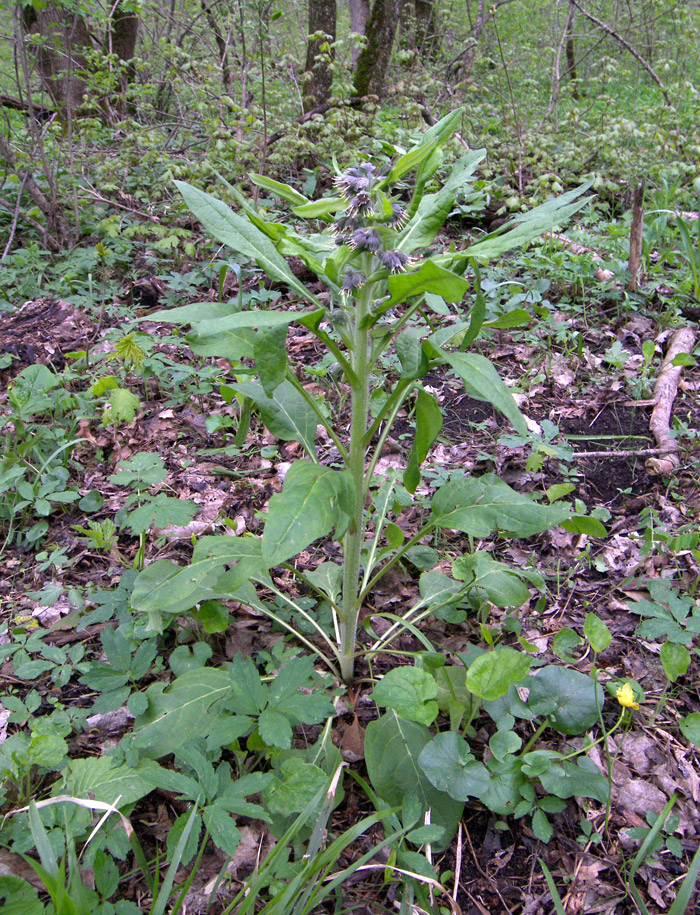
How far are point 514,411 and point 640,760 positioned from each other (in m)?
1.26

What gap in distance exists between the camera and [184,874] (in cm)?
147

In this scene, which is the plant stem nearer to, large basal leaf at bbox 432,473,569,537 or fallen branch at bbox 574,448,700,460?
large basal leaf at bbox 432,473,569,537

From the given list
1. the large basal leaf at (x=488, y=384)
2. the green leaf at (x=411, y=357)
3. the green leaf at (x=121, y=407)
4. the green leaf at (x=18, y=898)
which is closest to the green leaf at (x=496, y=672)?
the large basal leaf at (x=488, y=384)

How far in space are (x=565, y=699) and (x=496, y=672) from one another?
0.97ft

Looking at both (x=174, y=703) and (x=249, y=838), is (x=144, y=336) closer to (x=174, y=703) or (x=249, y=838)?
(x=174, y=703)

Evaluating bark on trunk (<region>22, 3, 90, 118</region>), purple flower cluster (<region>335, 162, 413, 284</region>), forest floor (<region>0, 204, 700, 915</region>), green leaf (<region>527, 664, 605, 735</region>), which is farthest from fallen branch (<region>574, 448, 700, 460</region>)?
bark on trunk (<region>22, 3, 90, 118</region>)

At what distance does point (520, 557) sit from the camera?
239 centimetres

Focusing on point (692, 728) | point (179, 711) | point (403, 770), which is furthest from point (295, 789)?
point (692, 728)

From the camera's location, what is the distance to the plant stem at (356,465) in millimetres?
1567

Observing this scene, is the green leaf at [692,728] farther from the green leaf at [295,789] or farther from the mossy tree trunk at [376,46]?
the mossy tree trunk at [376,46]

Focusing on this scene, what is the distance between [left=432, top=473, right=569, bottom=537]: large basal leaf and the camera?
1.65 m

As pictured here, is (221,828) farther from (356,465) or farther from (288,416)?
(288,416)

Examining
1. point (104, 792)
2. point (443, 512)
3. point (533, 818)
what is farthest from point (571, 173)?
point (104, 792)

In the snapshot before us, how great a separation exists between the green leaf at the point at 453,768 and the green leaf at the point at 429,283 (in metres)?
1.19
